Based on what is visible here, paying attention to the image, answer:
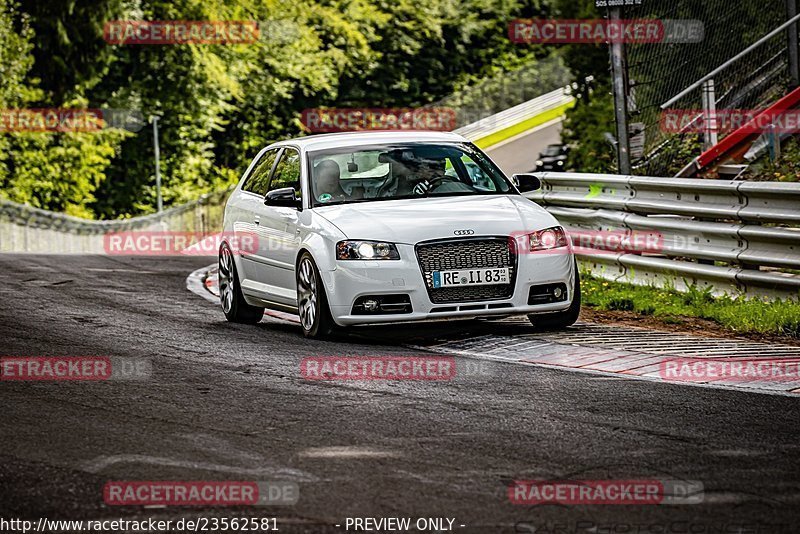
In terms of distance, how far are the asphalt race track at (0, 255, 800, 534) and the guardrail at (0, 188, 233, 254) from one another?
25.1 m

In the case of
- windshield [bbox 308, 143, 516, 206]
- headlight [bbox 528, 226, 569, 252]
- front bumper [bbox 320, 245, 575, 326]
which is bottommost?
front bumper [bbox 320, 245, 575, 326]

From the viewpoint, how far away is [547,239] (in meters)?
11.5

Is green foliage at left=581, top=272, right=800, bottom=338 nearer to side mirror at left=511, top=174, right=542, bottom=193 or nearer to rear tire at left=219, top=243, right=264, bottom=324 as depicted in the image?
side mirror at left=511, top=174, right=542, bottom=193

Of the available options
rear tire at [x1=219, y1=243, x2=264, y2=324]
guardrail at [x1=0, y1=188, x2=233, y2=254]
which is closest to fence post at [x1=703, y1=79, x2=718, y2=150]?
rear tire at [x1=219, y1=243, x2=264, y2=324]

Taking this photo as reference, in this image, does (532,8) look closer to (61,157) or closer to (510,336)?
(61,157)

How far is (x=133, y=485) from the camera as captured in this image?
629 centimetres

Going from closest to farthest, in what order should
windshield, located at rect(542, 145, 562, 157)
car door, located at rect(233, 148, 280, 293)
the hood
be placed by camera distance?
the hood
car door, located at rect(233, 148, 280, 293)
windshield, located at rect(542, 145, 562, 157)

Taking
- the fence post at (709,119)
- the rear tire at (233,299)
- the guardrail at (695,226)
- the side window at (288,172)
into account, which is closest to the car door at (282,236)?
the side window at (288,172)

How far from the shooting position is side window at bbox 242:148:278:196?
13.6 metres

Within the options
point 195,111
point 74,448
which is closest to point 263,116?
point 195,111

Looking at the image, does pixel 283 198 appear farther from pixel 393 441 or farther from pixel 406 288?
pixel 393 441

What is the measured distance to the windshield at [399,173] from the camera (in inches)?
484

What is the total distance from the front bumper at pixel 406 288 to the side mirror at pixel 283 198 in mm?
1083

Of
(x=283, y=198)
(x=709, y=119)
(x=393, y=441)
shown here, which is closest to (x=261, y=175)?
(x=283, y=198)
